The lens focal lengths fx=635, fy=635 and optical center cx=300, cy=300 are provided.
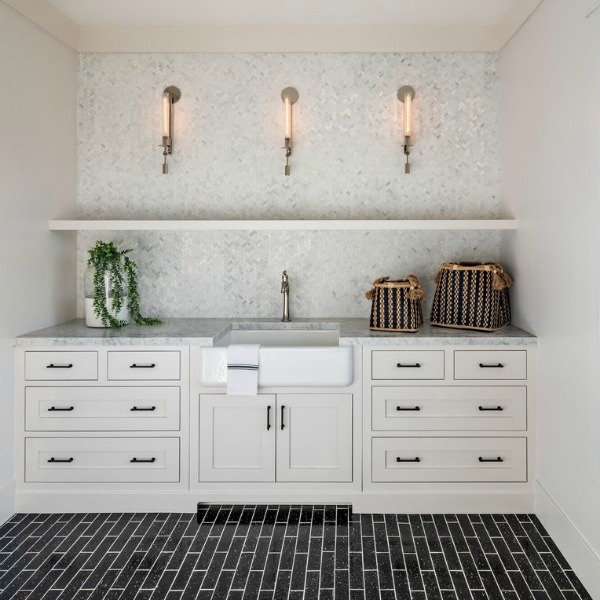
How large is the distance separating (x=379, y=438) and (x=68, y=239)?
209 centimetres

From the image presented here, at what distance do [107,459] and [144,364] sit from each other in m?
0.50

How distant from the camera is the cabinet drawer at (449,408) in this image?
10.1 ft

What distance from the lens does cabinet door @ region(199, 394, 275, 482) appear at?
3086 mm

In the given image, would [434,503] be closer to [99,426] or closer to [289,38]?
[99,426]

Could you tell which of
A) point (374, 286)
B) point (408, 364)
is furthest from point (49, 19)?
point (408, 364)

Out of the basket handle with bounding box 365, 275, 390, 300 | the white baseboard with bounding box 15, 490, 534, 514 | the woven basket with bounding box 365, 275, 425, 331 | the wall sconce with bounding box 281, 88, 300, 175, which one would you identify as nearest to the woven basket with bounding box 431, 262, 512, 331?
the woven basket with bounding box 365, 275, 425, 331

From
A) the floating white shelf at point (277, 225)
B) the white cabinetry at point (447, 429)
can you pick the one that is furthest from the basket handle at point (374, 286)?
the white cabinetry at point (447, 429)

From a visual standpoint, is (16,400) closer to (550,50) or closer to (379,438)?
(379,438)

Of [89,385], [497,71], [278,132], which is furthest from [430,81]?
[89,385]

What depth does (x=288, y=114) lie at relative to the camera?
3592 mm

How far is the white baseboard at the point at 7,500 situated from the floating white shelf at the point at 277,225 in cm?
133

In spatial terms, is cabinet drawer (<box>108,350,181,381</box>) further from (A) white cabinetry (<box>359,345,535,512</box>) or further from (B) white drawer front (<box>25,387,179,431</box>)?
(A) white cabinetry (<box>359,345,535,512</box>)

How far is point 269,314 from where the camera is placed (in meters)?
3.75

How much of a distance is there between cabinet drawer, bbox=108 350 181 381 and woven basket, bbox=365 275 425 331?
1.03 meters
